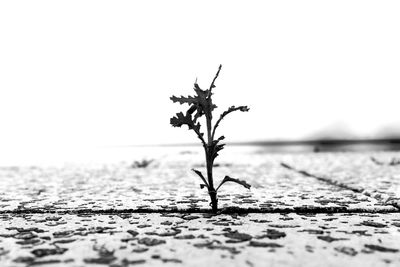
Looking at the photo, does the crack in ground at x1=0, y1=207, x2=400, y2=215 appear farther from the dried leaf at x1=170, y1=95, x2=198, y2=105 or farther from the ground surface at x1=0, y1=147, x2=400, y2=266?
the dried leaf at x1=170, y1=95, x2=198, y2=105

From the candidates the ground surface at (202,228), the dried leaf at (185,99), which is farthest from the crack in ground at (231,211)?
the dried leaf at (185,99)

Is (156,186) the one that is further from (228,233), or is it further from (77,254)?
(77,254)

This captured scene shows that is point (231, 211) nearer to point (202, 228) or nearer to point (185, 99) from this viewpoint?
point (202, 228)

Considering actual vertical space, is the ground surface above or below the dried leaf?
below

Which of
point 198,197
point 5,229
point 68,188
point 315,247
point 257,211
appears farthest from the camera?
point 68,188

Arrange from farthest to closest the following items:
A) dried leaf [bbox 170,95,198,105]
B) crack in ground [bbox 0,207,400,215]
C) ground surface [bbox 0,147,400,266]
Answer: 1. crack in ground [bbox 0,207,400,215]
2. dried leaf [bbox 170,95,198,105]
3. ground surface [bbox 0,147,400,266]

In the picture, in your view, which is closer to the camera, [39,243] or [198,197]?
[39,243]

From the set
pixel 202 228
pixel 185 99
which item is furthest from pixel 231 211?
pixel 185 99

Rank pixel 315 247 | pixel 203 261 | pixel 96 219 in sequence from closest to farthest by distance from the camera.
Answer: pixel 203 261
pixel 315 247
pixel 96 219

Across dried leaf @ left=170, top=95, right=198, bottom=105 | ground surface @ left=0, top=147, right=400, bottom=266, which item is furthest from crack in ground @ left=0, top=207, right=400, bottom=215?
dried leaf @ left=170, top=95, right=198, bottom=105

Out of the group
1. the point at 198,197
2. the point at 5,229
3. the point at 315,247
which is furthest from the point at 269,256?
the point at 198,197

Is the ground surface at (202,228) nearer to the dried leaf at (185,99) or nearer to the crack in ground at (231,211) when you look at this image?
the crack in ground at (231,211)
